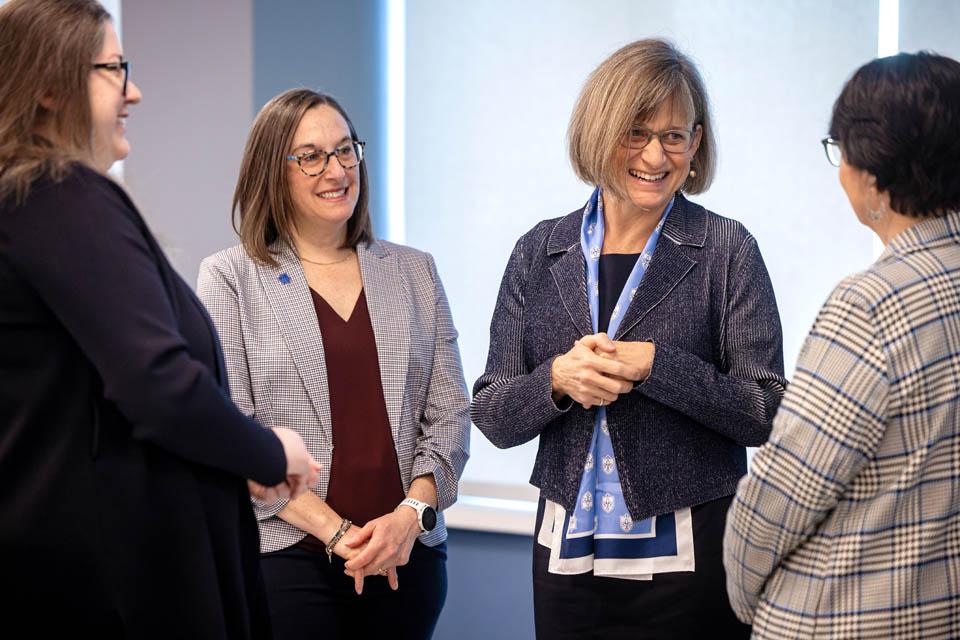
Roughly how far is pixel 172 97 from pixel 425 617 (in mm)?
1995

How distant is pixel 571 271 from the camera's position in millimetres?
1988

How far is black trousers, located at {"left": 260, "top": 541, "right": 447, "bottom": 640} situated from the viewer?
2.06m

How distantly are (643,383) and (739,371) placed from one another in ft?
0.71

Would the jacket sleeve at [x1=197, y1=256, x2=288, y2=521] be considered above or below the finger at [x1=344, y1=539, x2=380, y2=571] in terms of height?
above

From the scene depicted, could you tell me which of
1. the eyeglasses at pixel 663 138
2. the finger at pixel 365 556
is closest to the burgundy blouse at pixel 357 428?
the finger at pixel 365 556

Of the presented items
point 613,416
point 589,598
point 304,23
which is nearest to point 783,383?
point 613,416

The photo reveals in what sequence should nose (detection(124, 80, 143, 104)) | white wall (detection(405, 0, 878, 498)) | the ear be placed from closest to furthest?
nose (detection(124, 80, 143, 104)) → the ear → white wall (detection(405, 0, 878, 498))

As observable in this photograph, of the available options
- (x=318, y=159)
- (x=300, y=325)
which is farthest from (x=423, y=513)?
(x=318, y=159)

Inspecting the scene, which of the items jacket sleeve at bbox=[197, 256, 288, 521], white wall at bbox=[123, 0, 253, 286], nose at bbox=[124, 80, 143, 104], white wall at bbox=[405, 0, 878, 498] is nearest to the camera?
nose at bbox=[124, 80, 143, 104]

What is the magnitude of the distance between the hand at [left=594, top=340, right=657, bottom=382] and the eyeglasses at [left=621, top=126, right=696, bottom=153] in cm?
41

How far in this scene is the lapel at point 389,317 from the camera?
2.16 m

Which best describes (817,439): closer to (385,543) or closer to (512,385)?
(512,385)

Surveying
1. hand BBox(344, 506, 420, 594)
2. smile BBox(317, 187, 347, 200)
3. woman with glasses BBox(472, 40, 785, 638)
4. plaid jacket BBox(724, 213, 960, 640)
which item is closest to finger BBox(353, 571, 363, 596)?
hand BBox(344, 506, 420, 594)

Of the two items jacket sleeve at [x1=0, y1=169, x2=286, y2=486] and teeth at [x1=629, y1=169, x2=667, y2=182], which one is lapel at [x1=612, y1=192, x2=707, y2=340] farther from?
jacket sleeve at [x1=0, y1=169, x2=286, y2=486]
